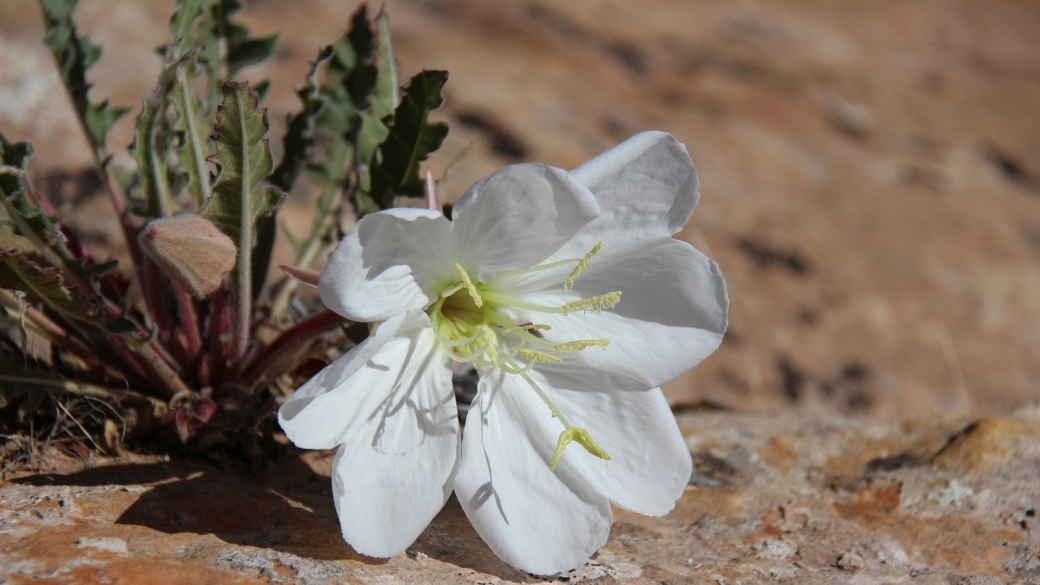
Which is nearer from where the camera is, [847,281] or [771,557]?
[771,557]

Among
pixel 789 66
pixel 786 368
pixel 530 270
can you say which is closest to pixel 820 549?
pixel 530 270

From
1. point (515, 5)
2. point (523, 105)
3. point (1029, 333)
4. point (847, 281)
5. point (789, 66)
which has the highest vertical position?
point (515, 5)

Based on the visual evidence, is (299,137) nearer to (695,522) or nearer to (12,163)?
(12,163)

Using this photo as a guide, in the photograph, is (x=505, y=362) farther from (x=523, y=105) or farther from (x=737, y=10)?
(x=737, y=10)

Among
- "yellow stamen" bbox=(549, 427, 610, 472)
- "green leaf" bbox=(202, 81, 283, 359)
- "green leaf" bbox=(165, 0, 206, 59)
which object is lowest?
"yellow stamen" bbox=(549, 427, 610, 472)

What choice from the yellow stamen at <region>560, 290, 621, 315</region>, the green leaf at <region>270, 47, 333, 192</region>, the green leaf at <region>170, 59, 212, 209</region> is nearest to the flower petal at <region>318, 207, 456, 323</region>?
the yellow stamen at <region>560, 290, 621, 315</region>

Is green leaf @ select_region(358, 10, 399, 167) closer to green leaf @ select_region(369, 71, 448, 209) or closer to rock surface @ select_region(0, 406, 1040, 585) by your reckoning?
green leaf @ select_region(369, 71, 448, 209)

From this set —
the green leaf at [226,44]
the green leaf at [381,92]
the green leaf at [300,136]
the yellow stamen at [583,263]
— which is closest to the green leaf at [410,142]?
the green leaf at [381,92]
